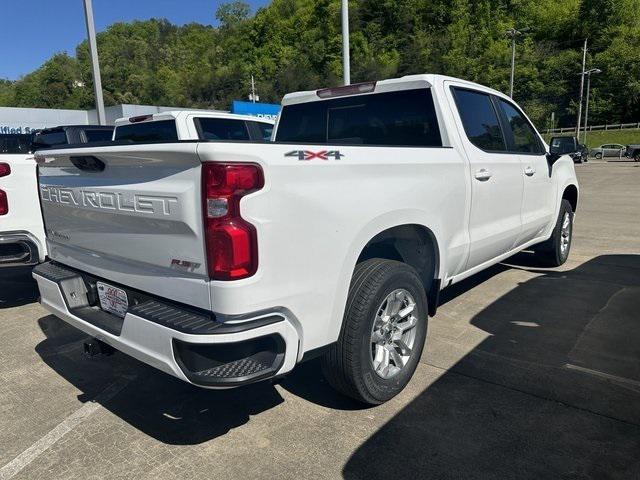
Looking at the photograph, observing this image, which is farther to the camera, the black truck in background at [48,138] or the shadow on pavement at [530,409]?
the black truck in background at [48,138]

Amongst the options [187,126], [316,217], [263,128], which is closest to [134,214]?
[316,217]

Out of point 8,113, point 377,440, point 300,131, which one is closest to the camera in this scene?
point 377,440

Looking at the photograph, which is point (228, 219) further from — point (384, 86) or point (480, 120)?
point (480, 120)

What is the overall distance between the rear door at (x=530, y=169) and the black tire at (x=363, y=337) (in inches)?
87.7

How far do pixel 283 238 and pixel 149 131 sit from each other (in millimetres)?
5365

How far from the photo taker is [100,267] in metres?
A: 2.83

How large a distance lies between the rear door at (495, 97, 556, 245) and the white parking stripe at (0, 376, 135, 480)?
12.2 feet

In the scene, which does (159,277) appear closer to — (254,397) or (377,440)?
(254,397)

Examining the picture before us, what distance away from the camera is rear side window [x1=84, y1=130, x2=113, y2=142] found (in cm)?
694

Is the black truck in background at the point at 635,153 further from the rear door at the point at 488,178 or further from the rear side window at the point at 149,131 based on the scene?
the rear side window at the point at 149,131

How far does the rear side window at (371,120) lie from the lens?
3.70 metres

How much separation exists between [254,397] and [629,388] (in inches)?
93.4

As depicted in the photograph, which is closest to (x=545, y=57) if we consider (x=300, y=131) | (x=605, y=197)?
(x=605, y=197)

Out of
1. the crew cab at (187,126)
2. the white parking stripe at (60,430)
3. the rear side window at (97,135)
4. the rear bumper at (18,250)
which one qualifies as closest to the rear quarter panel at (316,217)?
the white parking stripe at (60,430)
